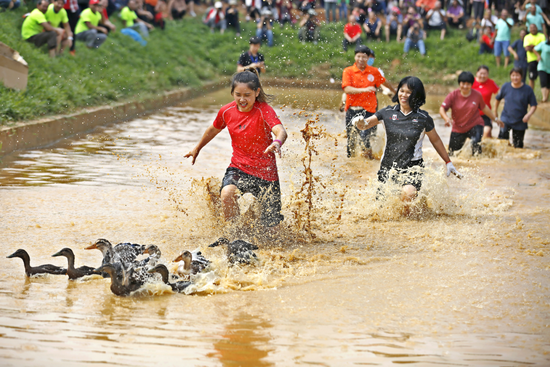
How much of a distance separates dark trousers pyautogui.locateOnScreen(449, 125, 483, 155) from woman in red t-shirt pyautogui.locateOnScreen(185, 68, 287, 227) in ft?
18.9

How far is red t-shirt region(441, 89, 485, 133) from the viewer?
10914 mm

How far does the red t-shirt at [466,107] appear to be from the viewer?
10.9 m

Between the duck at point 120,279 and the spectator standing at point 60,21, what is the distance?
1211 cm

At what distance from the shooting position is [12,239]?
6230 millimetres

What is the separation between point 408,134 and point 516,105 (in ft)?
19.0

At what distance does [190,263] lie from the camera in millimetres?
5242

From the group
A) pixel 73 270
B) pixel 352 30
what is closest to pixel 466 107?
pixel 73 270

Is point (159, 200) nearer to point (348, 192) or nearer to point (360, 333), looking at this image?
point (348, 192)

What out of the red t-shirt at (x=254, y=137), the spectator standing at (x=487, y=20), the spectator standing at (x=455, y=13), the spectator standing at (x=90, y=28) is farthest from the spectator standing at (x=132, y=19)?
the red t-shirt at (x=254, y=137)

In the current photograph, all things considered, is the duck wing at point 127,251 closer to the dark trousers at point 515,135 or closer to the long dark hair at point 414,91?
the long dark hair at point 414,91

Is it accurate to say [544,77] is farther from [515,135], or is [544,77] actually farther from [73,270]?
[73,270]

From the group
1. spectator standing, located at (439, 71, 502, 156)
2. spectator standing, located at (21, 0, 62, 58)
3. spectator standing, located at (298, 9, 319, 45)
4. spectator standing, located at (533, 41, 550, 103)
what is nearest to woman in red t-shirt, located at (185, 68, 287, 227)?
spectator standing, located at (439, 71, 502, 156)

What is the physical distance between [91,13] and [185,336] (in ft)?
52.3

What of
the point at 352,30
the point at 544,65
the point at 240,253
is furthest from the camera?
the point at 352,30
